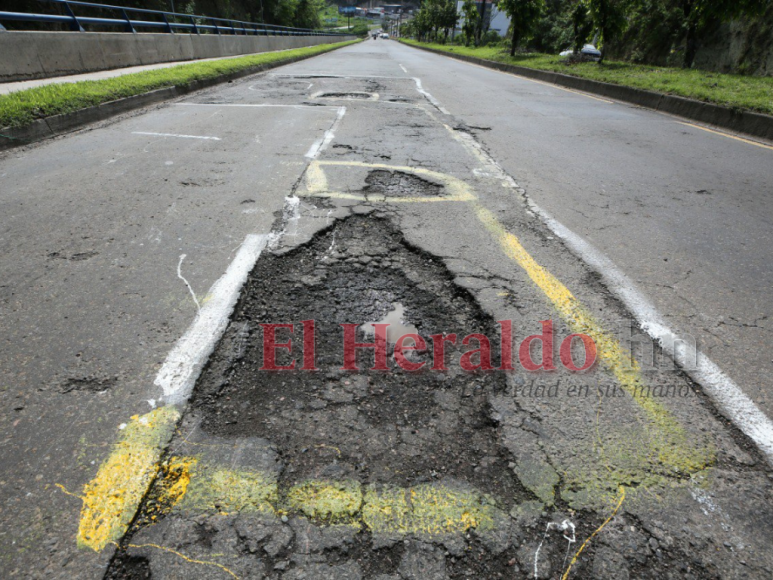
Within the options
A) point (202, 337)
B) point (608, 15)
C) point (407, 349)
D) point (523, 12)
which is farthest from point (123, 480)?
point (523, 12)

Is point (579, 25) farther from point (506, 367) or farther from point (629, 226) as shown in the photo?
point (506, 367)

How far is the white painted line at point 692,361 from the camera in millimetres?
1683

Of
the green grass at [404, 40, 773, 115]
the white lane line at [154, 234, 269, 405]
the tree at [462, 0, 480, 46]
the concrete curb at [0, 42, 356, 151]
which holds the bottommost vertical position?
the white lane line at [154, 234, 269, 405]

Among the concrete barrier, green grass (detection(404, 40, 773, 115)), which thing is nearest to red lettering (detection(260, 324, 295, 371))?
green grass (detection(404, 40, 773, 115))

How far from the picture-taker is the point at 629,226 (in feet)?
11.3

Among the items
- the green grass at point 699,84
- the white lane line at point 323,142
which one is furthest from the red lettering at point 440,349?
the green grass at point 699,84

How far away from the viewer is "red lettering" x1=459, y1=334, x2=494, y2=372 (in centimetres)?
201

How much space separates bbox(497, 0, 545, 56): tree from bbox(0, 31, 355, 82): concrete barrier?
1432 cm

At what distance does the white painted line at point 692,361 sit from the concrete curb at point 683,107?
260 inches

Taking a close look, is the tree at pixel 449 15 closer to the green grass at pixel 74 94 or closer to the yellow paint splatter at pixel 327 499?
the green grass at pixel 74 94

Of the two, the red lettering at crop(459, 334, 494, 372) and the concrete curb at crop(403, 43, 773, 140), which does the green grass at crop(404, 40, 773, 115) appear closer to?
the concrete curb at crop(403, 43, 773, 140)

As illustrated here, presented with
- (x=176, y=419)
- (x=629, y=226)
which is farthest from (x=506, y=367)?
(x=629, y=226)

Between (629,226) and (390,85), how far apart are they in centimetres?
958

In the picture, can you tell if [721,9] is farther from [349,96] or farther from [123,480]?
[123,480]
